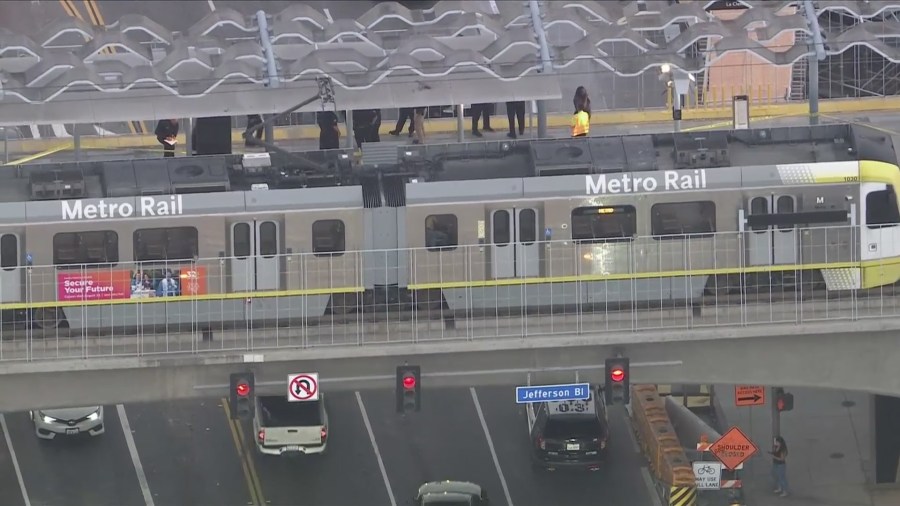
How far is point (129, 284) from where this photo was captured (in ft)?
138

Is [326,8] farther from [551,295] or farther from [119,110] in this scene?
[551,295]

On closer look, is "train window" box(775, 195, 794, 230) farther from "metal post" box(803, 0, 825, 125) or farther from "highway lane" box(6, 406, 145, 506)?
"highway lane" box(6, 406, 145, 506)

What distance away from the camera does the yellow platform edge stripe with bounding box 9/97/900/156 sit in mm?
54375

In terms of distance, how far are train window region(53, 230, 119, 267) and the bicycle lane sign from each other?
43.9 ft

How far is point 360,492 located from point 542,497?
4298mm

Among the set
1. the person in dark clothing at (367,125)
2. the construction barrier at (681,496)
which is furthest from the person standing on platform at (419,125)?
the construction barrier at (681,496)

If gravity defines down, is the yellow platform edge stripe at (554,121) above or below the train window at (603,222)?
above

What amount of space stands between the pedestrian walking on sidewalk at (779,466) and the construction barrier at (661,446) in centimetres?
217

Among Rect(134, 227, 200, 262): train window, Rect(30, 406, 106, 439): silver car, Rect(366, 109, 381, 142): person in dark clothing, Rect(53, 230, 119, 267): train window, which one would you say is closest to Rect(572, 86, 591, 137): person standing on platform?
Rect(366, 109, 381, 142): person in dark clothing

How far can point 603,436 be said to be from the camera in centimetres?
4838

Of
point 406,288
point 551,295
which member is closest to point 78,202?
point 406,288

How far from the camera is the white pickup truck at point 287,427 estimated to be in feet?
159

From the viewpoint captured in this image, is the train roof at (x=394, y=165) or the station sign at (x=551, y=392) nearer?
the station sign at (x=551, y=392)

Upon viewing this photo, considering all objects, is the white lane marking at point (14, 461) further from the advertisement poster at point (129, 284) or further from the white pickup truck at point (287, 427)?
the advertisement poster at point (129, 284)
